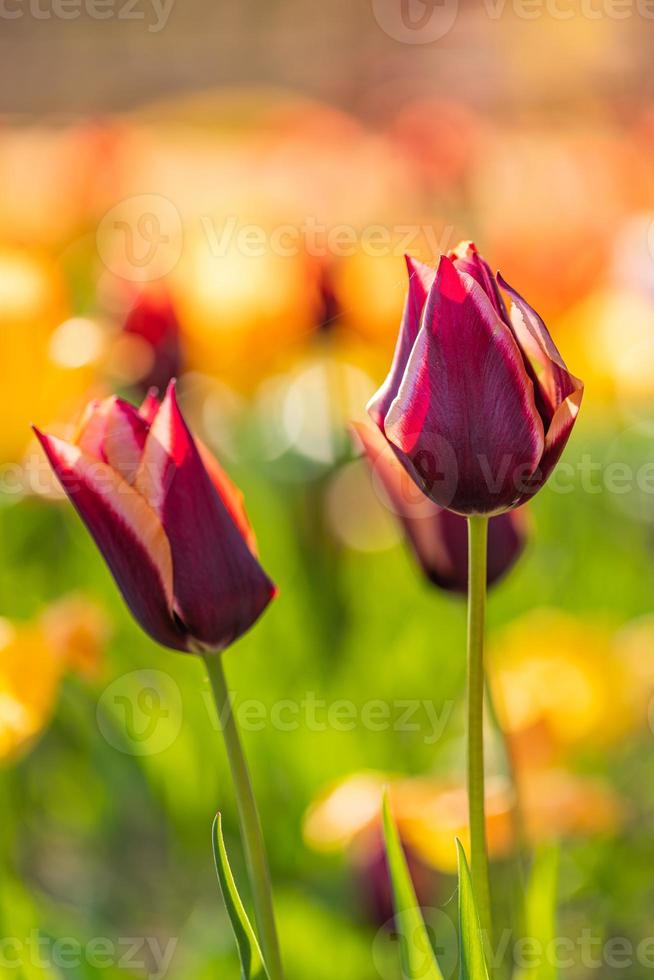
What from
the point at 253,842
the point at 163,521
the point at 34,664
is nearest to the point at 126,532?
the point at 163,521

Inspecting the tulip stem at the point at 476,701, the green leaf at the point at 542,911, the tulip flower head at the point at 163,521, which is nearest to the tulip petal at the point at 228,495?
the tulip flower head at the point at 163,521

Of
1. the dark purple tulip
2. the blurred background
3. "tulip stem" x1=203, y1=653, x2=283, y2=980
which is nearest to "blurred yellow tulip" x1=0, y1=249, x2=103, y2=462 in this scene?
the blurred background

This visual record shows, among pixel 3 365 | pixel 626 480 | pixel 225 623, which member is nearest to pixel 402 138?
pixel 626 480

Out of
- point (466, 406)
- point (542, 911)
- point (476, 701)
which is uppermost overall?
point (466, 406)

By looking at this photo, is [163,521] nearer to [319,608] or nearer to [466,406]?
[466,406]

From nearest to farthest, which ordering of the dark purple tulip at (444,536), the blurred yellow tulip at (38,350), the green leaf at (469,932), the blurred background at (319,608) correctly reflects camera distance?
the green leaf at (469,932), the dark purple tulip at (444,536), the blurred background at (319,608), the blurred yellow tulip at (38,350)

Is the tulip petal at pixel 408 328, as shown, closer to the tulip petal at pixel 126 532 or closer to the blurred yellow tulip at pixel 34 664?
the tulip petal at pixel 126 532
